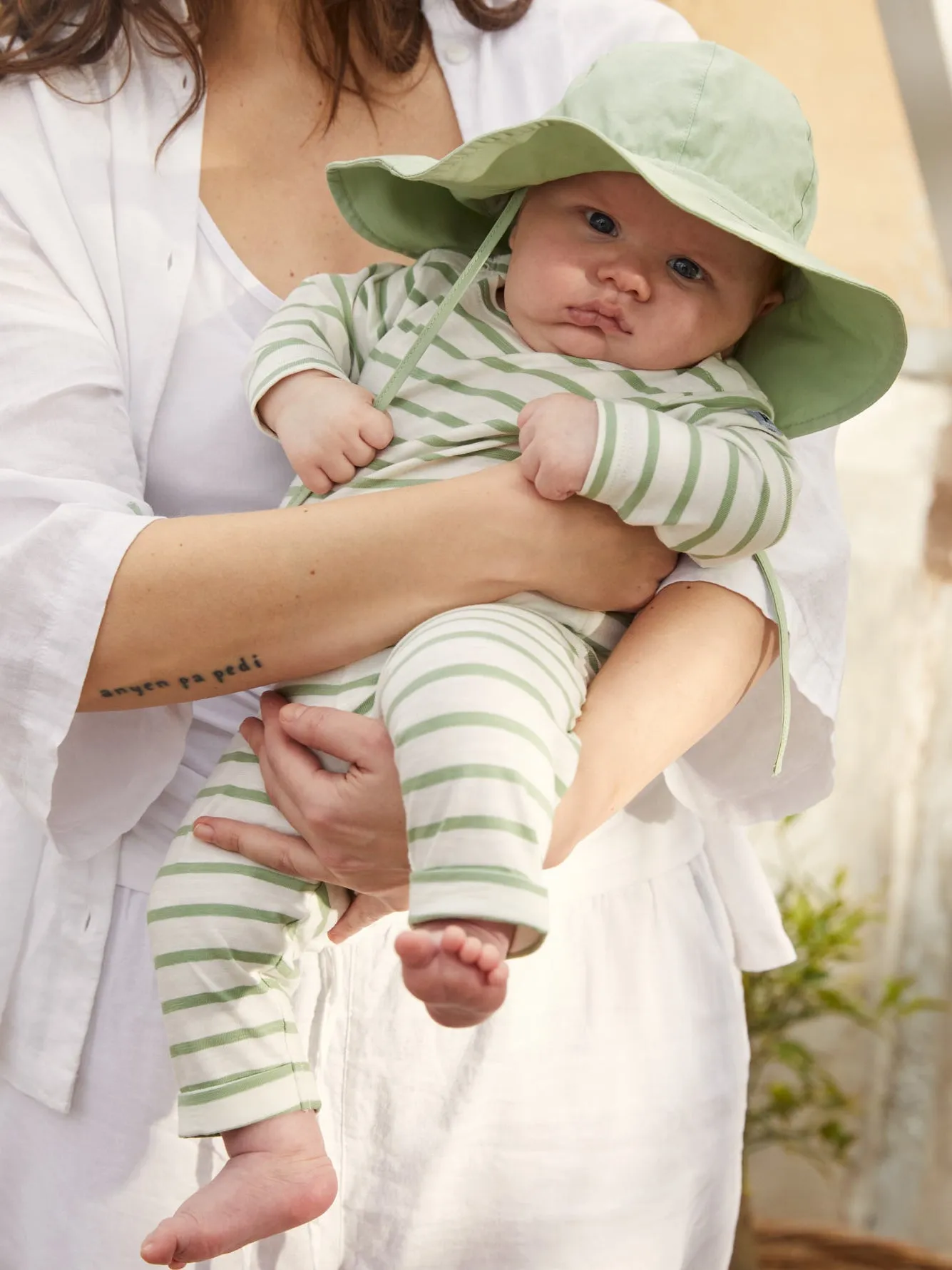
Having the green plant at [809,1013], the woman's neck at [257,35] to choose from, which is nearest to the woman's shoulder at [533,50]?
the woman's neck at [257,35]

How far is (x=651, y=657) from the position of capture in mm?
1031

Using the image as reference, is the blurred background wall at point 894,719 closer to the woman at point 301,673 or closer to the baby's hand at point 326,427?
the woman at point 301,673

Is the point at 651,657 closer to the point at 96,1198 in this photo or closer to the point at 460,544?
the point at 460,544

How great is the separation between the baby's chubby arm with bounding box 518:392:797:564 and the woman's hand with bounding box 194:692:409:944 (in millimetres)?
243

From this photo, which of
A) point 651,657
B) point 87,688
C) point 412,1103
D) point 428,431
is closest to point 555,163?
point 428,431

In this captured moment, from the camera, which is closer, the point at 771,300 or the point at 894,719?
the point at 771,300

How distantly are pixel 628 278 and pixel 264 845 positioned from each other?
1.76ft

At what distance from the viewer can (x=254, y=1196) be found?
0.94 metres

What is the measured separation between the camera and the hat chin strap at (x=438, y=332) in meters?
1.04

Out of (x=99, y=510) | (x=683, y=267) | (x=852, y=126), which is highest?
(x=852, y=126)

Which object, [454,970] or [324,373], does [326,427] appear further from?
[454,970]

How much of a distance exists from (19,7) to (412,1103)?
3.85 feet

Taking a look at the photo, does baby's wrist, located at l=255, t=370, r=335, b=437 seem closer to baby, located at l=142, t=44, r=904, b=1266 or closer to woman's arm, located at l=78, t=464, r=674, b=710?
baby, located at l=142, t=44, r=904, b=1266

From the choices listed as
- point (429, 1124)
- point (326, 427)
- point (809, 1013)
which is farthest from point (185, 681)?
point (809, 1013)
